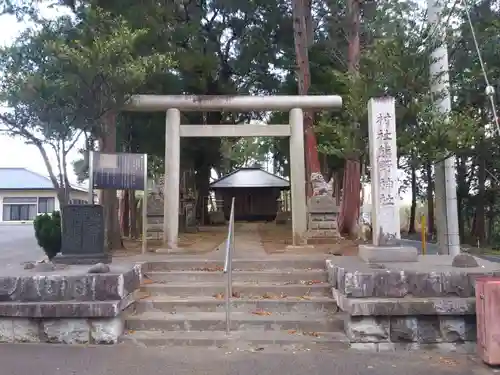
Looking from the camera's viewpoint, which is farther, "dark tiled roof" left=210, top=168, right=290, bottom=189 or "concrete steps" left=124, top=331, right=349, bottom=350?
"dark tiled roof" left=210, top=168, right=290, bottom=189

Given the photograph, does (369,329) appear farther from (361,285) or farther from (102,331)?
(102,331)

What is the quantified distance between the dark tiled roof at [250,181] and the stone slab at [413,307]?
20901 mm

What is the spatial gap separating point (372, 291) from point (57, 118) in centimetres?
523

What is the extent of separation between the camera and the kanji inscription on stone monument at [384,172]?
6283 mm

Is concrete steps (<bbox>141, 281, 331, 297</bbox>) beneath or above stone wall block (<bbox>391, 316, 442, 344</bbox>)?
above

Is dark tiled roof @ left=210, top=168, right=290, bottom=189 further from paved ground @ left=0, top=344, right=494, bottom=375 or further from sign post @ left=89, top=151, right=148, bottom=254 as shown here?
paved ground @ left=0, top=344, right=494, bottom=375

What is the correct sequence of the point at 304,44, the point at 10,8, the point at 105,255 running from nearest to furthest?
the point at 105,255 < the point at 10,8 < the point at 304,44

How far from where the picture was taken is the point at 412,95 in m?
8.02

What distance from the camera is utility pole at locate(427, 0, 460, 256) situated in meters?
7.75

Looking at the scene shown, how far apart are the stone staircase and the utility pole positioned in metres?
2.29

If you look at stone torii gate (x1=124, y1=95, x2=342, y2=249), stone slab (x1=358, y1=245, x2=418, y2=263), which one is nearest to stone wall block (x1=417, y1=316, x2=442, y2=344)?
stone slab (x1=358, y1=245, x2=418, y2=263)

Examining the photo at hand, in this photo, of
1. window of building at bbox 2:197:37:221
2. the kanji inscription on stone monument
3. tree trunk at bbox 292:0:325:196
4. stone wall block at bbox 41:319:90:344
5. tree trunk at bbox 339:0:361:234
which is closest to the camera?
stone wall block at bbox 41:319:90:344

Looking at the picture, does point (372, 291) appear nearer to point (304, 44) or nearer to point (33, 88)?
point (33, 88)

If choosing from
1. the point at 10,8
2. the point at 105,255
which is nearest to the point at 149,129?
the point at 10,8
